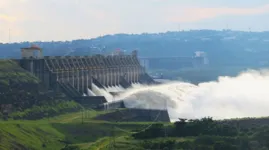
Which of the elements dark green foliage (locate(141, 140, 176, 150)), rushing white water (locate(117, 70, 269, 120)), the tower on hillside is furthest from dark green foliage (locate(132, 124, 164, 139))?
the tower on hillside

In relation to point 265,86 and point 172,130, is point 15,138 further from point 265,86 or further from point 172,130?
point 265,86

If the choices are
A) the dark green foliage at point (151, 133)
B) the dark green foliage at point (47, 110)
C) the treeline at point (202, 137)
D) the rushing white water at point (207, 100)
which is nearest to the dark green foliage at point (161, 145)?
the treeline at point (202, 137)

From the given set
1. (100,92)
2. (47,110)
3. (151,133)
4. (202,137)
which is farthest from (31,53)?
(202,137)

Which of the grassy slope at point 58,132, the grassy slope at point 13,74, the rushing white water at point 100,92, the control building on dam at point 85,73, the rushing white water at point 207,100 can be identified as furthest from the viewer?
the rushing white water at point 100,92

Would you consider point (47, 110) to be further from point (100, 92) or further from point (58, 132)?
point (100, 92)

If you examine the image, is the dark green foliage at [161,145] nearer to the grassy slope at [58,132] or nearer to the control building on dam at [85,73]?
the grassy slope at [58,132]

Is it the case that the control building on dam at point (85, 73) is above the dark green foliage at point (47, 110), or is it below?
above

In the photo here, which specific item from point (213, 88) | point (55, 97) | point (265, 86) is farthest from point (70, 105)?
point (265, 86)
